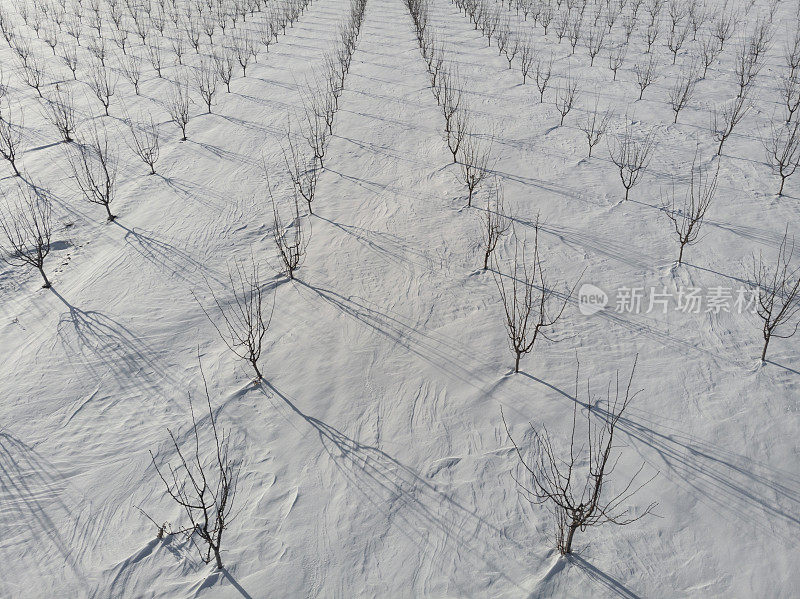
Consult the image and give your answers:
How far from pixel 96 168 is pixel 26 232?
115 inches

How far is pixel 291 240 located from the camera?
685cm

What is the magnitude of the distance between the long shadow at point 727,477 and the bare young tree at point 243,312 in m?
3.35

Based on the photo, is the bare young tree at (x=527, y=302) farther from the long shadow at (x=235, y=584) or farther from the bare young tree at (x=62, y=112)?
the bare young tree at (x=62, y=112)

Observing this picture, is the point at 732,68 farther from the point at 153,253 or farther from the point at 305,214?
the point at 153,253

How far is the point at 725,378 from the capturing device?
4.63 metres

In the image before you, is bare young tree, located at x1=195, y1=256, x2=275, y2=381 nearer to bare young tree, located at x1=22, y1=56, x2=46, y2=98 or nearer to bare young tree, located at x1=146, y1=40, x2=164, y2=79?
bare young tree, located at x1=22, y1=56, x2=46, y2=98

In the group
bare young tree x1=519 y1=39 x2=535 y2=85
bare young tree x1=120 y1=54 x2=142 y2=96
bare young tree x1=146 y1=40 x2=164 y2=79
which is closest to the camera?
bare young tree x1=519 y1=39 x2=535 y2=85

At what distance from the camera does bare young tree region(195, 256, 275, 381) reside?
498 centimetres

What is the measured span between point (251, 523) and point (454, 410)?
6.24ft

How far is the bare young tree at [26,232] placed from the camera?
20.0 feet

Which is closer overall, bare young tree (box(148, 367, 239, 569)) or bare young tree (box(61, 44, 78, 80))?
bare young tree (box(148, 367, 239, 569))

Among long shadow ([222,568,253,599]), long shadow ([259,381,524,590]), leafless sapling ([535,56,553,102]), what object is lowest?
long shadow ([222,568,253,599])

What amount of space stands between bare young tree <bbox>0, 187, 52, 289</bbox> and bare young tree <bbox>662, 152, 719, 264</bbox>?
7835mm

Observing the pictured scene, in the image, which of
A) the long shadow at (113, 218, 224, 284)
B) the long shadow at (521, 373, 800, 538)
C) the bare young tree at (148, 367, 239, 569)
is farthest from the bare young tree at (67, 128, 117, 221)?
the long shadow at (521, 373, 800, 538)
